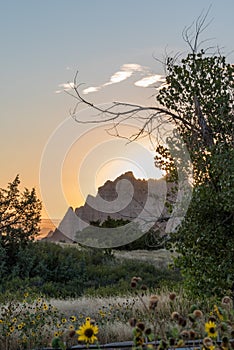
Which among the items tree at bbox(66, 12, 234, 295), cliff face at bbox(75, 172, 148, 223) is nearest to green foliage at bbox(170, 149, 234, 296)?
tree at bbox(66, 12, 234, 295)

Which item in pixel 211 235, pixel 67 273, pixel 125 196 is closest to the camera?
pixel 211 235

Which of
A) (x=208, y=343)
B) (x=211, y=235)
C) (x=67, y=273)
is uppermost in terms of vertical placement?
(x=211, y=235)

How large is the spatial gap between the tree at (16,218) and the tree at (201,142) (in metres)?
10.9

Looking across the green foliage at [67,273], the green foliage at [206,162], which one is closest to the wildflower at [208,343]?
the green foliage at [206,162]

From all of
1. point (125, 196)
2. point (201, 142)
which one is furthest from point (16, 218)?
point (201, 142)

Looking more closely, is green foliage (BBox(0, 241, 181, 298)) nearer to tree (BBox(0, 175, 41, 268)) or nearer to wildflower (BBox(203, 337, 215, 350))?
tree (BBox(0, 175, 41, 268))

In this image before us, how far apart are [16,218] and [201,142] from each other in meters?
12.3

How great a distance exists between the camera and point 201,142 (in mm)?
8734

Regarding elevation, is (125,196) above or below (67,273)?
above

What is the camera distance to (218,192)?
320 inches

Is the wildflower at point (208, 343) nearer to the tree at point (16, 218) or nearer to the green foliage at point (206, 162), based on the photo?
the green foliage at point (206, 162)

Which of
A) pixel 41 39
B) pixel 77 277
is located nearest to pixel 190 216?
pixel 41 39

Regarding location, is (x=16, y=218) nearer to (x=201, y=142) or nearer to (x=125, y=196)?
(x=125, y=196)

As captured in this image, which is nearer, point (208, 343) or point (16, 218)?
point (208, 343)
